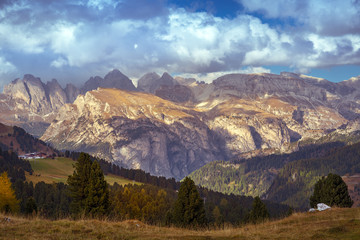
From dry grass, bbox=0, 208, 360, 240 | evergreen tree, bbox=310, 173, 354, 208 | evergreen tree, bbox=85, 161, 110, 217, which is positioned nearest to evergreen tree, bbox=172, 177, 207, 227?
evergreen tree, bbox=85, 161, 110, 217

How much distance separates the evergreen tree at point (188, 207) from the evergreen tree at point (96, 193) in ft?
55.2

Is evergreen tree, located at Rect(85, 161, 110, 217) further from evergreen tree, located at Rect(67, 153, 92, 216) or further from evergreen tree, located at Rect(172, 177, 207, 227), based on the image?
evergreen tree, located at Rect(172, 177, 207, 227)

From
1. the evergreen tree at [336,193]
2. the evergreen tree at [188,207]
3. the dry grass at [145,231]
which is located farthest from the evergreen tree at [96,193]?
the evergreen tree at [336,193]

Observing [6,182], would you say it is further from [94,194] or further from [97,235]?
[97,235]

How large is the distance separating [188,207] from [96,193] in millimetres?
21234

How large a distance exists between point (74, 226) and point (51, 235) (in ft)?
12.7

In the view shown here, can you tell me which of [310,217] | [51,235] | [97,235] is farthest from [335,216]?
[51,235]

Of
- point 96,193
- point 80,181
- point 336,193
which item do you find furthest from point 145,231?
point 336,193

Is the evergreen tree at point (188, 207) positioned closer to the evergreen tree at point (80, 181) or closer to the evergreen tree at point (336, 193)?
the evergreen tree at point (80, 181)

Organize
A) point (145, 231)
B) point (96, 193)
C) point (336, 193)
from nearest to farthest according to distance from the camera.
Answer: point (145, 231) < point (96, 193) < point (336, 193)

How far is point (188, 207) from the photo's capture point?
266 ft

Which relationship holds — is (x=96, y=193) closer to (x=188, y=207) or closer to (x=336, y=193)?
(x=188, y=207)

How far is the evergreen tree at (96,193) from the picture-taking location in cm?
7025

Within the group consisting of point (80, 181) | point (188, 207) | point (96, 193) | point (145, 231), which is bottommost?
point (188, 207)
